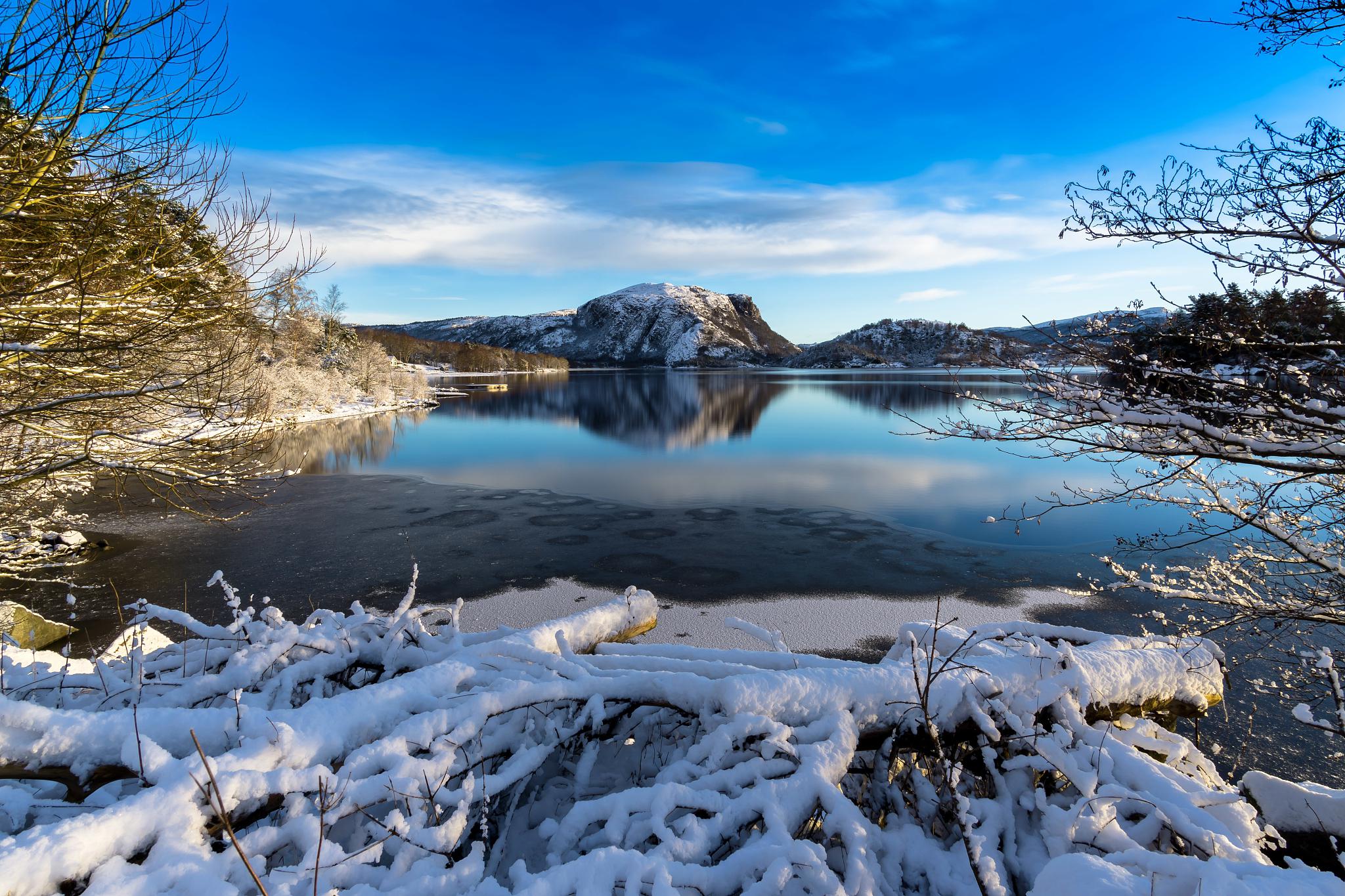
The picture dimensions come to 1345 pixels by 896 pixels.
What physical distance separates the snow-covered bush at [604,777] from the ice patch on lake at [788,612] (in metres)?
5.31

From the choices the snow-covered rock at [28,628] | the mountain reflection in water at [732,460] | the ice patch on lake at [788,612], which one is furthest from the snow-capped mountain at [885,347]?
the snow-covered rock at [28,628]

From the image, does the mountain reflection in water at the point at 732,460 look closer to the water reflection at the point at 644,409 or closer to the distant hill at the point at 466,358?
the water reflection at the point at 644,409

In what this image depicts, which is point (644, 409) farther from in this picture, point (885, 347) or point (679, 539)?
point (885, 347)

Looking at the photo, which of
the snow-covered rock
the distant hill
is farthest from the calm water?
the distant hill

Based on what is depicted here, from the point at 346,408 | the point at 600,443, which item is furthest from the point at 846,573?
the point at 346,408

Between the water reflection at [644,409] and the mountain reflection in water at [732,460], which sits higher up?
the water reflection at [644,409]

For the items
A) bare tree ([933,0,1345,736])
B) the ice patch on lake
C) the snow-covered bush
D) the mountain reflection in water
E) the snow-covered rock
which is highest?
bare tree ([933,0,1345,736])

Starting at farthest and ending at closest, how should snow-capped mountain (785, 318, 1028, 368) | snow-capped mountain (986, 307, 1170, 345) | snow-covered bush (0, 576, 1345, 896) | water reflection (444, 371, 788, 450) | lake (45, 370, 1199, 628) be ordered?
1. snow-capped mountain (785, 318, 1028, 368)
2. water reflection (444, 371, 788, 450)
3. lake (45, 370, 1199, 628)
4. snow-capped mountain (986, 307, 1170, 345)
5. snow-covered bush (0, 576, 1345, 896)

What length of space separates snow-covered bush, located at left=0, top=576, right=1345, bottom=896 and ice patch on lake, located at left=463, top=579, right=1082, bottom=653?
5306 millimetres

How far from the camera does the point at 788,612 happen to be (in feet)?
32.5

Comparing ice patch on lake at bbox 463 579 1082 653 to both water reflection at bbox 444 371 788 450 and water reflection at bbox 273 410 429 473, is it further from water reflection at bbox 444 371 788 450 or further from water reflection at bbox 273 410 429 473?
water reflection at bbox 444 371 788 450

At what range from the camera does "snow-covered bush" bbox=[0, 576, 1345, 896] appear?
2.17 meters

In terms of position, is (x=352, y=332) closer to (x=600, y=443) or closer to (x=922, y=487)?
(x=600, y=443)

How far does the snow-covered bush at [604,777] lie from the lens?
217 centimetres
